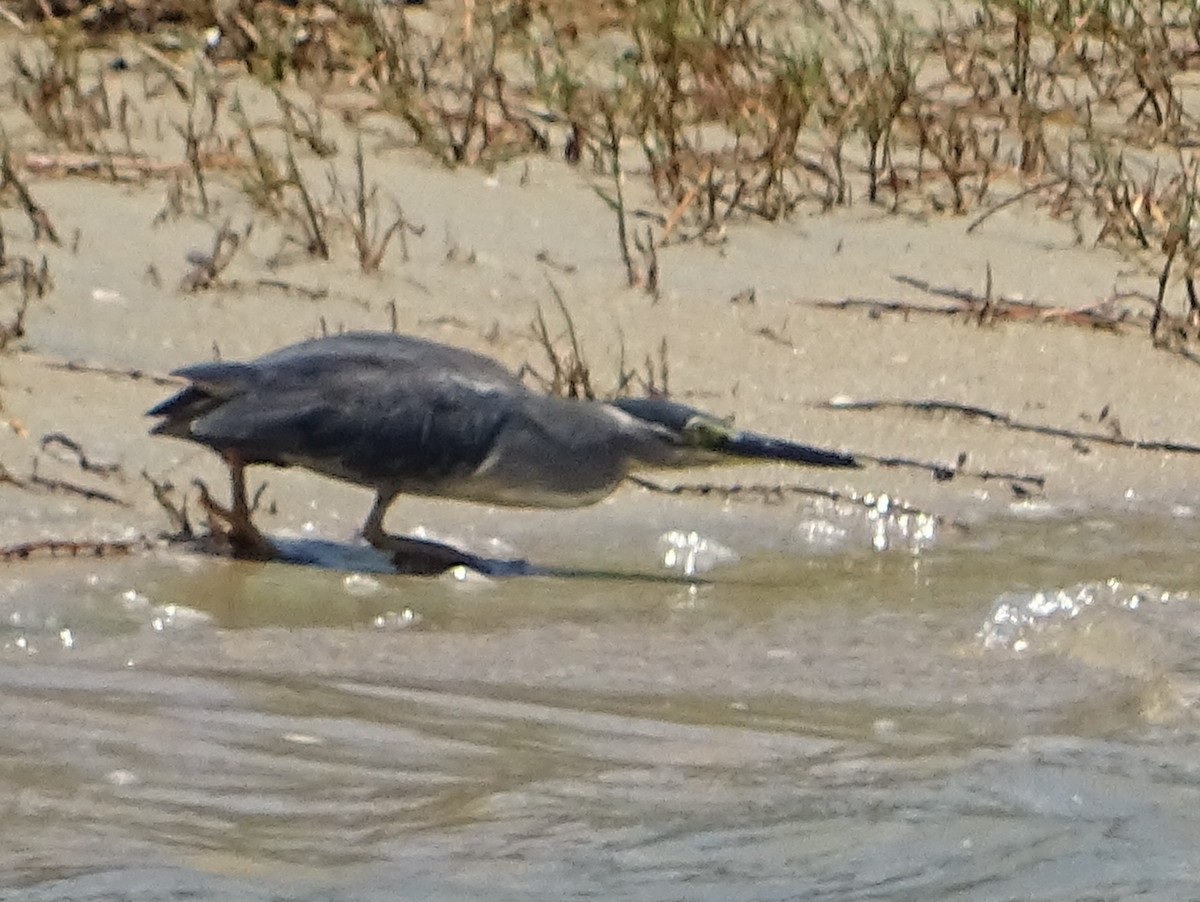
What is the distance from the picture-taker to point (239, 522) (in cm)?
501

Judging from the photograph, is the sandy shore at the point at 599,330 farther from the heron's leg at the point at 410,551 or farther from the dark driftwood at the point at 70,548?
the heron's leg at the point at 410,551

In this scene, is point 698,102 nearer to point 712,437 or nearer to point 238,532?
point 712,437

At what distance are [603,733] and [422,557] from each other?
994mm

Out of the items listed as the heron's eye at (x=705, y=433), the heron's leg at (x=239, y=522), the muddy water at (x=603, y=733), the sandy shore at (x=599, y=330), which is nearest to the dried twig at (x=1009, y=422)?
the sandy shore at (x=599, y=330)

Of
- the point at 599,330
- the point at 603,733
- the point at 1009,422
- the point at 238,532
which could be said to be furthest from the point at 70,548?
the point at 1009,422

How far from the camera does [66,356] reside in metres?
6.03

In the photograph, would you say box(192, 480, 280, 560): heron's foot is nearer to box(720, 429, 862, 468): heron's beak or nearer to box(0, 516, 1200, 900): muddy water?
box(0, 516, 1200, 900): muddy water

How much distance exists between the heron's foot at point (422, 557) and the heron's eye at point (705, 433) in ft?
1.49

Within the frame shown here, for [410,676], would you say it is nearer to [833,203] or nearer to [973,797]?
[973,797]

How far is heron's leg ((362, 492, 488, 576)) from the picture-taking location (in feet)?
16.7

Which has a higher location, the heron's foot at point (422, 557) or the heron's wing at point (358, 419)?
the heron's wing at point (358, 419)

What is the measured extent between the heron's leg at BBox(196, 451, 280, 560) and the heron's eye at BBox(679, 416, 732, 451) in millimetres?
859

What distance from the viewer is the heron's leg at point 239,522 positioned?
501cm

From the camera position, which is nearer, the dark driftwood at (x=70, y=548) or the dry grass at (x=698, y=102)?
the dark driftwood at (x=70, y=548)
